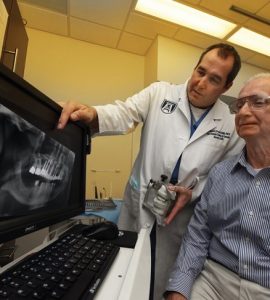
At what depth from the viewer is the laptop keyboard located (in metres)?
0.44

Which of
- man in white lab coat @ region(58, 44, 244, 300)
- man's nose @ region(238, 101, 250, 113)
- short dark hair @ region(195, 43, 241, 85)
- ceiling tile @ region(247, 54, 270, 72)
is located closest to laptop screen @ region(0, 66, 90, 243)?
man in white lab coat @ region(58, 44, 244, 300)

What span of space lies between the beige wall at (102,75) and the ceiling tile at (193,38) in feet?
0.23

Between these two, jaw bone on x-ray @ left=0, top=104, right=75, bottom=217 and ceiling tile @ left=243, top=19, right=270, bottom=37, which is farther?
ceiling tile @ left=243, top=19, right=270, bottom=37

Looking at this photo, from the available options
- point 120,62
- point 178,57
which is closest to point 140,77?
point 120,62

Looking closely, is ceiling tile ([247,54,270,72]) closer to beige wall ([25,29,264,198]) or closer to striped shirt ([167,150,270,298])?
beige wall ([25,29,264,198])

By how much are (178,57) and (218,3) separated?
74 cm

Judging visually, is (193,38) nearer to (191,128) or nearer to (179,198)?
(191,128)

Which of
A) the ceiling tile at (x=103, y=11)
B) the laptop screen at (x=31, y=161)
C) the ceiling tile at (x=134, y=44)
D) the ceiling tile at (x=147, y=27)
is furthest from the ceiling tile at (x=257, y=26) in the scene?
the laptop screen at (x=31, y=161)

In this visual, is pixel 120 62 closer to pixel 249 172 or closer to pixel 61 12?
pixel 61 12

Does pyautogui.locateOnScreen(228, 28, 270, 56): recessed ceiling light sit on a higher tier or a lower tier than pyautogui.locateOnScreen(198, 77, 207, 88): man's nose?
higher

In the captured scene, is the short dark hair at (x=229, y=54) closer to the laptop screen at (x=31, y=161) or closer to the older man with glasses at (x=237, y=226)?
the older man with glasses at (x=237, y=226)

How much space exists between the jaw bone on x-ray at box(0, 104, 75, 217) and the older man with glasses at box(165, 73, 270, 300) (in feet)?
2.05

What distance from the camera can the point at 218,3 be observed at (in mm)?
2359

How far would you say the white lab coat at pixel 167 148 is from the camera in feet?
4.10
